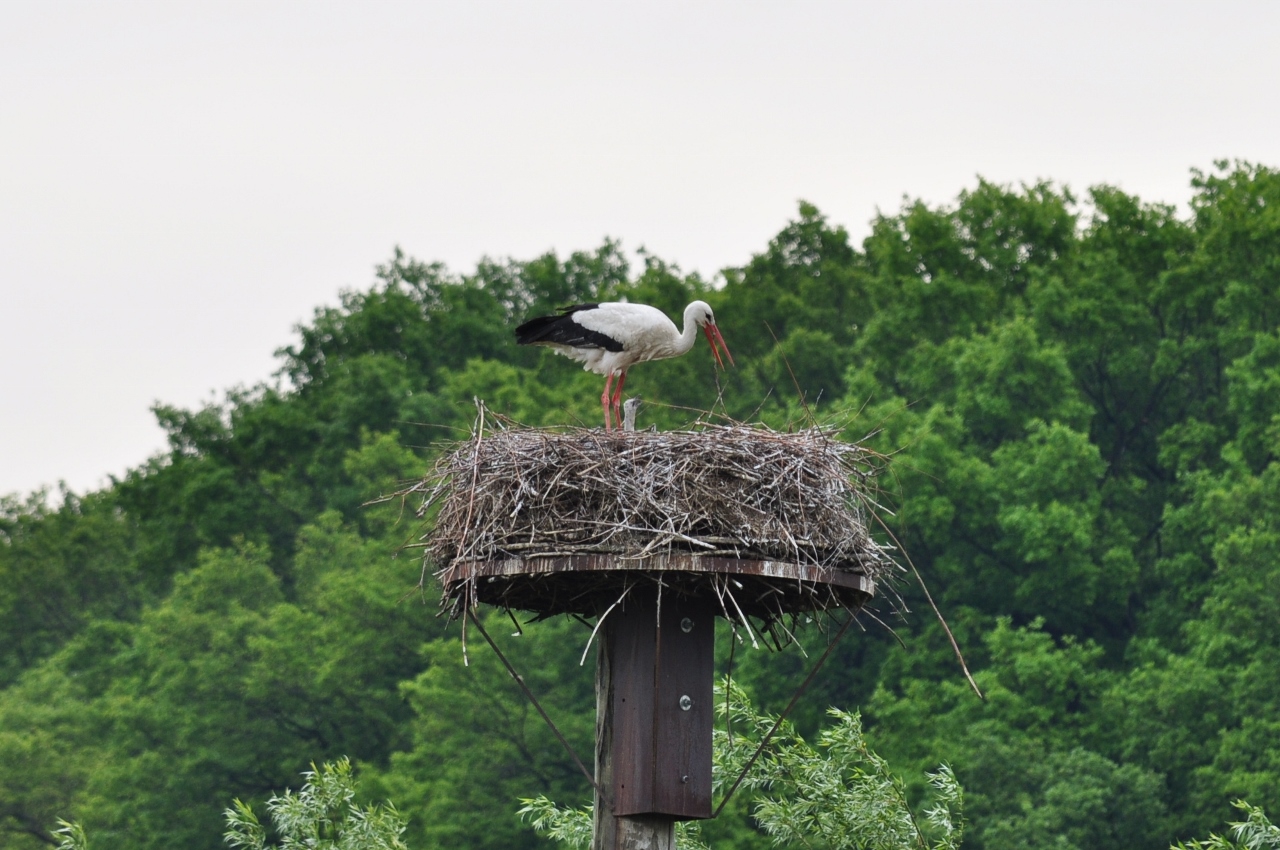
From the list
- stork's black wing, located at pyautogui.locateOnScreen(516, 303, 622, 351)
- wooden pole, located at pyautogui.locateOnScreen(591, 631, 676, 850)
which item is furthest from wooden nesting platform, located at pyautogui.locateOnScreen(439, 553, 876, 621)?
stork's black wing, located at pyautogui.locateOnScreen(516, 303, 622, 351)

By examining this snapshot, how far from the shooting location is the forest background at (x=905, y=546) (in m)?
27.2

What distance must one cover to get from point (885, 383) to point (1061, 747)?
23.6 ft

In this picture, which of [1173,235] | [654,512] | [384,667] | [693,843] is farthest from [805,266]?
[654,512]

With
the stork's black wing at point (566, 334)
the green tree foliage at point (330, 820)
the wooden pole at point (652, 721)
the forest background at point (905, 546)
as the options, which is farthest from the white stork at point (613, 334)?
the forest background at point (905, 546)

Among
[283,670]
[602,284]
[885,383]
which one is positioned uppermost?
[602,284]

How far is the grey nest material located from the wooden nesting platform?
0.04 feet

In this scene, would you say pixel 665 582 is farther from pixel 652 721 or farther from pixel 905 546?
pixel 905 546

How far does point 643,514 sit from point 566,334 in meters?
3.86

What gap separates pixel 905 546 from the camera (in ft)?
103

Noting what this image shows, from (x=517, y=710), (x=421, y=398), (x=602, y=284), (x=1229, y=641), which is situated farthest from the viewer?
(x=602, y=284)

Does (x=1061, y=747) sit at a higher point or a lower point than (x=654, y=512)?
higher

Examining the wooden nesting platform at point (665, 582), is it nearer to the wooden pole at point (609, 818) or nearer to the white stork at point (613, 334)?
the wooden pole at point (609, 818)

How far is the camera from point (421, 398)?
38406 millimetres

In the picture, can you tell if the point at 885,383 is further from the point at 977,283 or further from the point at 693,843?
the point at 693,843
